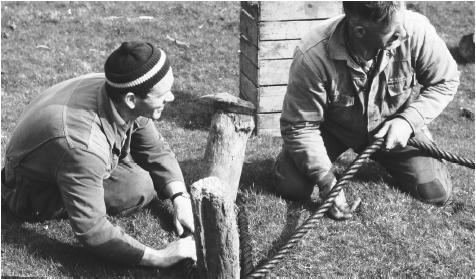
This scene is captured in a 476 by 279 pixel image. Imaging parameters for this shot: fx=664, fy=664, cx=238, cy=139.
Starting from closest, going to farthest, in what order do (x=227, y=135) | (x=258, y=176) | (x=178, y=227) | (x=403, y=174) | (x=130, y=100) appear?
(x=130, y=100)
(x=178, y=227)
(x=227, y=135)
(x=403, y=174)
(x=258, y=176)

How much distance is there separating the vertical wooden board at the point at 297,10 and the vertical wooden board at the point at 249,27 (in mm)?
138

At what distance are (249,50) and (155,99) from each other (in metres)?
2.69

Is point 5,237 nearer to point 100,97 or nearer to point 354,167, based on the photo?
point 100,97

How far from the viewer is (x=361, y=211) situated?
485 centimetres

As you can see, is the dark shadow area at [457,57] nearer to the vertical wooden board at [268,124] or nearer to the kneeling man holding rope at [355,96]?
the vertical wooden board at [268,124]

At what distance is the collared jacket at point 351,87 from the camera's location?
15.0 ft

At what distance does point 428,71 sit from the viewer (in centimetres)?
475

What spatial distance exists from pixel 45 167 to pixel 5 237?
2.47 ft

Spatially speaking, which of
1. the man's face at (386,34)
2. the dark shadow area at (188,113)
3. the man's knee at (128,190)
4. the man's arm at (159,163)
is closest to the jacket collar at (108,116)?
the man's arm at (159,163)

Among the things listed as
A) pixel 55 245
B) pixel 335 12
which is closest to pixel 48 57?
pixel 335 12

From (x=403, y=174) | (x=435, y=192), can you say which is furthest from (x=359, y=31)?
(x=435, y=192)

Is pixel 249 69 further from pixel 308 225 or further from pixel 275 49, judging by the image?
pixel 308 225

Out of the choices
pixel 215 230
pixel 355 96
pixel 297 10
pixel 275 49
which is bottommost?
pixel 275 49

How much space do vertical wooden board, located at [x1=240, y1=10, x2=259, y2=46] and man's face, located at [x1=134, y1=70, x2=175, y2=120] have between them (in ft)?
7.87
